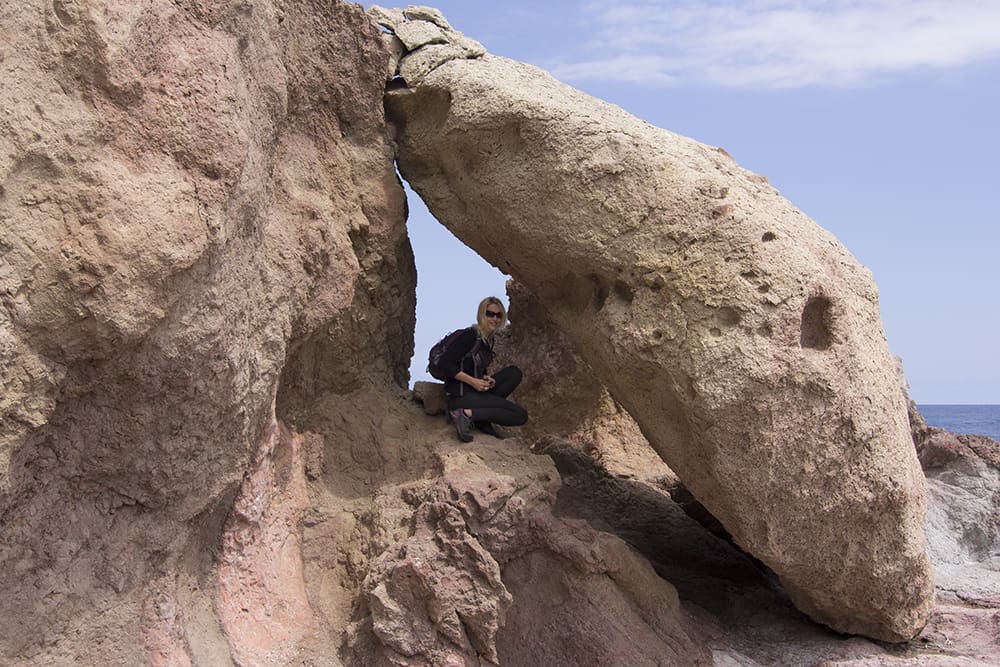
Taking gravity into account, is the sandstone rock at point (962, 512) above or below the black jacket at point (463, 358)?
below

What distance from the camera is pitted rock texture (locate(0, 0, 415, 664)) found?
3400 mm

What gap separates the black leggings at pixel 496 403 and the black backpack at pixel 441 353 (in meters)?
0.15

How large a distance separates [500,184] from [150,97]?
88.5 inches

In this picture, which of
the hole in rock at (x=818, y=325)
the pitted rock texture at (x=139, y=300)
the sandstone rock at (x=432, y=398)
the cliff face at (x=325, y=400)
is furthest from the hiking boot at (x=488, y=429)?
the hole in rock at (x=818, y=325)

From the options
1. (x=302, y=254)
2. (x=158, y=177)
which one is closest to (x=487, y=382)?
(x=302, y=254)

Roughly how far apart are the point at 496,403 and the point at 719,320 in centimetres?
150

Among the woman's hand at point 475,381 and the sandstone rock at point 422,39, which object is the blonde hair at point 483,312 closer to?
the woman's hand at point 475,381

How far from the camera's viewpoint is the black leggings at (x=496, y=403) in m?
5.67

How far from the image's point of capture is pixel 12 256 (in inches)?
129

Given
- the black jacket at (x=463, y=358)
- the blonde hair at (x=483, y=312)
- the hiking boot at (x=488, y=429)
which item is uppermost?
the blonde hair at (x=483, y=312)

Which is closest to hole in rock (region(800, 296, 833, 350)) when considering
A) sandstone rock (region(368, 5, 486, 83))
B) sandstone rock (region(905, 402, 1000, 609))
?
sandstone rock (region(368, 5, 486, 83))

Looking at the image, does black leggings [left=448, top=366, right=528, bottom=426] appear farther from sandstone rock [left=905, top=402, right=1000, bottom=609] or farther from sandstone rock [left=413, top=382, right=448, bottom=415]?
sandstone rock [left=905, top=402, right=1000, bottom=609]

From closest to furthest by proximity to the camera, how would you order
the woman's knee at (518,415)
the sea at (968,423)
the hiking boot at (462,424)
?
the hiking boot at (462,424) → the woman's knee at (518,415) → the sea at (968,423)

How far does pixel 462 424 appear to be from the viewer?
18.2ft
